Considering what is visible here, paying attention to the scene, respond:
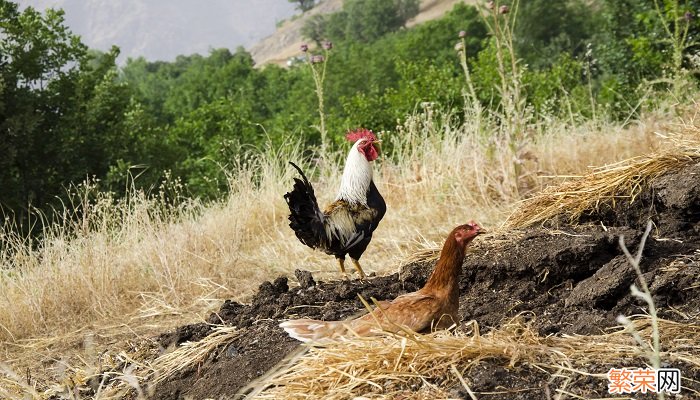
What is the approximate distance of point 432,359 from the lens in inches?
87.5

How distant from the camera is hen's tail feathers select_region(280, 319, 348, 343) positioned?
2701 millimetres

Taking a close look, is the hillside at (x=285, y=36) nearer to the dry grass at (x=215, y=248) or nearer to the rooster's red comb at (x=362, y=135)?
the dry grass at (x=215, y=248)

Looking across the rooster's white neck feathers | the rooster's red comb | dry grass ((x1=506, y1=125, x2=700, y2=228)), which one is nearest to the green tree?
the rooster's red comb

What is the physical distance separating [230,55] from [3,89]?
5568cm

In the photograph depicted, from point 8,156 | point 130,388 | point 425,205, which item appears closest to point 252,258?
point 425,205

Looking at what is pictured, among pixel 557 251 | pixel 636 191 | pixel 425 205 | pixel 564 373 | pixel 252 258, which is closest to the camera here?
pixel 564 373

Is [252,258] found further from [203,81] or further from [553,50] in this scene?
[203,81]

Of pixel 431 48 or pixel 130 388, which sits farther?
pixel 431 48

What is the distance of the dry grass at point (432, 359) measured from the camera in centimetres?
217

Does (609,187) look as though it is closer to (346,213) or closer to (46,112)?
(346,213)


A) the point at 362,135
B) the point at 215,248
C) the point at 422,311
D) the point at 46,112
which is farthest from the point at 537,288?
the point at 46,112

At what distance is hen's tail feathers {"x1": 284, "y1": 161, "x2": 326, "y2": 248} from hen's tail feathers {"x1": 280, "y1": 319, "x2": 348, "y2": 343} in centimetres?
167

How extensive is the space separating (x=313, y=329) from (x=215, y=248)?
3219 mm

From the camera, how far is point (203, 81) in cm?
4475
